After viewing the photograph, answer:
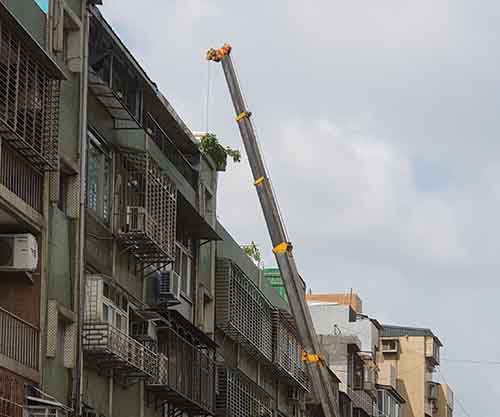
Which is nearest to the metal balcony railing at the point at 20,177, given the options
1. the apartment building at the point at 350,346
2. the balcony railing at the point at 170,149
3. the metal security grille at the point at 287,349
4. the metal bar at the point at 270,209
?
the balcony railing at the point at 170,149

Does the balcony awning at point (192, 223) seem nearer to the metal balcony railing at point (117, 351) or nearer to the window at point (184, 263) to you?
the window at point (184, 263)

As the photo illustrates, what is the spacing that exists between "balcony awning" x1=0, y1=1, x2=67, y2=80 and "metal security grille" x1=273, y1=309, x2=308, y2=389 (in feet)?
60.6

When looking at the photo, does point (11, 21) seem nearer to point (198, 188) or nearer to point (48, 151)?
point (48, 151)

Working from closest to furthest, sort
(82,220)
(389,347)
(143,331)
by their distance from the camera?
1. (82,220)
2. (143,331)
3. (389,347)

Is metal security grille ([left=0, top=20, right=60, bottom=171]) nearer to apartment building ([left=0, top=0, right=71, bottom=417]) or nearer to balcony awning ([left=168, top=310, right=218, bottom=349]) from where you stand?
apartment building ([left=0, top=0, right=71, bottom=417])

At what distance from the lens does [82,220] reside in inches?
1007

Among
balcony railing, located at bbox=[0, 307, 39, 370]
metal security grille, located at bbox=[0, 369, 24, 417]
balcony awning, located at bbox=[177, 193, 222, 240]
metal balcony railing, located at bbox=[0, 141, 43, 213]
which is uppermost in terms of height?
balcony awning, located at bbox=[177, 193, 222, 240]

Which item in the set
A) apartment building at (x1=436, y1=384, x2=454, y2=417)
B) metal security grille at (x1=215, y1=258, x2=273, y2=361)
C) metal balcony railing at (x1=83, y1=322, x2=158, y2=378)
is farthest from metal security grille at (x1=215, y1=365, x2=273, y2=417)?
apartment building at (x1=436, y1=384, x2=454, y2=417)

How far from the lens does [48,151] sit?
23.5 meters

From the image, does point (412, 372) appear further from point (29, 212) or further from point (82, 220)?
point (29, 212)

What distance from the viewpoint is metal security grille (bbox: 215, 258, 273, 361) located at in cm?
3631

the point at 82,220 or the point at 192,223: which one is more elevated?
the point at 192,223

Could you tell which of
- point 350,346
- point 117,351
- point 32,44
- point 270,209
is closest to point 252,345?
point 270,209

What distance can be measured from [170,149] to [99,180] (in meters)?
5.89
